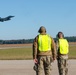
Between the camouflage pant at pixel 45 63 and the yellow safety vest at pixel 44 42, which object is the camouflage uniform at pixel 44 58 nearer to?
the camouflage pant at pixel 45 63

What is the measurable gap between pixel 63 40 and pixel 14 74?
3236mm

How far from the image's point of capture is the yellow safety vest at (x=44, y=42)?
9.27m

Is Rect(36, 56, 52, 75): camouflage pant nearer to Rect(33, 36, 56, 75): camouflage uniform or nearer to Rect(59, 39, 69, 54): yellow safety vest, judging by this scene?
Rect(33, 36, 56, 75): camouflage uniform

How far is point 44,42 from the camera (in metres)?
9.32

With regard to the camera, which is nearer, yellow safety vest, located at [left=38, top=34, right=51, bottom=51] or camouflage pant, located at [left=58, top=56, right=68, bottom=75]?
yellow safety vest, located at [left=38, top=34, right=51, bottom=51]

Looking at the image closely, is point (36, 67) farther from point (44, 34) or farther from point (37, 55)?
point (44, 34)

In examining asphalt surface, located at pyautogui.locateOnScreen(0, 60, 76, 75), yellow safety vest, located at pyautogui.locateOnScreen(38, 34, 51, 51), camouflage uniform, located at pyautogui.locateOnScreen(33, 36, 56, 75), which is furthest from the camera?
asphalt surface, located at pyautogui.locateOnScreen(0, 60, 76, 75)

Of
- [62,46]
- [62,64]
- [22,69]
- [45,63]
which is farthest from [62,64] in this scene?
[22,69]

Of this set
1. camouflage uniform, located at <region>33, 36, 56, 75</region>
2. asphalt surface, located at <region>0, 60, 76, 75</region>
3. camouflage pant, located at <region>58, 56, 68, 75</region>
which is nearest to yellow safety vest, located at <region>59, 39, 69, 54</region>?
camouflage pant, located at <region>58, 56, 68, 75</region>

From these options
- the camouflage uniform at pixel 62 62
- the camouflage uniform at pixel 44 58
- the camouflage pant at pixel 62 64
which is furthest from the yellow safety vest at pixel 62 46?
the camouflage uniform at pixel 44 58

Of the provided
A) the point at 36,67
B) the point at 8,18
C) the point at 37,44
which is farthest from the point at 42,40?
the point at 8,18

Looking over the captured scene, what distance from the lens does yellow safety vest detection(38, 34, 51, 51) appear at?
30.4 ft

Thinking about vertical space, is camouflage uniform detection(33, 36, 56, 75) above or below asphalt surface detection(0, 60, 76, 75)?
above

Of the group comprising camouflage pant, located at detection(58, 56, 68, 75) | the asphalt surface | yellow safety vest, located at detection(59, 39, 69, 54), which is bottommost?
the asphalt surface
